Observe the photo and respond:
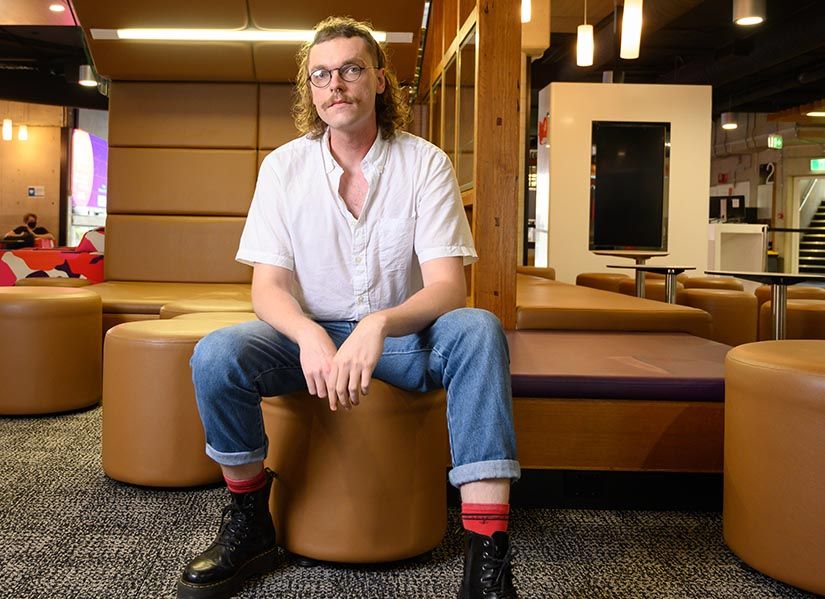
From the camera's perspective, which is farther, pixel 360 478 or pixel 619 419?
pixel 619 419

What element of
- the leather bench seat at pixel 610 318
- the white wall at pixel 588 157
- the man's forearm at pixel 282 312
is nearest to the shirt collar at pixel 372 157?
the man's forearm at pixel 282 312

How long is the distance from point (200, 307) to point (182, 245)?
1566mm

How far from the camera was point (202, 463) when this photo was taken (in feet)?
7.50

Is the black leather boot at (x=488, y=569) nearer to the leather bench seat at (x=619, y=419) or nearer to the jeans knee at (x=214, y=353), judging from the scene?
the jeans knee at (x=214, y=353)

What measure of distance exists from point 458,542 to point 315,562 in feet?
1.23

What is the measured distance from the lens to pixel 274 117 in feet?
15.8

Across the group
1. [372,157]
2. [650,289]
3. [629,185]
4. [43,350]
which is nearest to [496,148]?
[372,157]

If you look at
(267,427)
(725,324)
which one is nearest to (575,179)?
(725,324)

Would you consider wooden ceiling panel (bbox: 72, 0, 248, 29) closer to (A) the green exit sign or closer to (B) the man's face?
(B) the man's face

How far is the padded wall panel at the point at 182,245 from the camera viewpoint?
4.77 metres

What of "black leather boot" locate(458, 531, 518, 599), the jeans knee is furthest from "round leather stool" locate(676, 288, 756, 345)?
the jeans knee

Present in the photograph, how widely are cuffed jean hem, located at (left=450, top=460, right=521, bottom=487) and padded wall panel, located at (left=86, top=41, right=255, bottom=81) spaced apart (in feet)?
11.8

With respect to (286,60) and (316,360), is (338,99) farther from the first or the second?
(286,60)

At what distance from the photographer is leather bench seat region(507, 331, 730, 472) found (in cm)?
214
